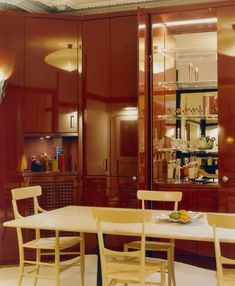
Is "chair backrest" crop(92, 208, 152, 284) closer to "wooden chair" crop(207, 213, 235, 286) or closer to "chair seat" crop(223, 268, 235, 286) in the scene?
"wooden chair" crop(207, 213, 235, 286)

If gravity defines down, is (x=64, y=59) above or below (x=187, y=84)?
above

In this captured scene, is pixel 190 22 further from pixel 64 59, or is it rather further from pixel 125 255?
pixel 125 255

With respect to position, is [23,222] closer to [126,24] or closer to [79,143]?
[79,143]

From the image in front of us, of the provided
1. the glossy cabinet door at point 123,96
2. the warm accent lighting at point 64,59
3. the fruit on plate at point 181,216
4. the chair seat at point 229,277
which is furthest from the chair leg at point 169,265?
the warm accent lighting at point 64,59

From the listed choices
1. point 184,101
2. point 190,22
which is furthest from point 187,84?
point 190,22

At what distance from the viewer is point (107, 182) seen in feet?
16.8

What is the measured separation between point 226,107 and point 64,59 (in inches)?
→ 76.2

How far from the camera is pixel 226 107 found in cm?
460

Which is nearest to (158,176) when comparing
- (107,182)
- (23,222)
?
(107,182)

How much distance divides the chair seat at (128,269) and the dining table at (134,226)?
0.29m

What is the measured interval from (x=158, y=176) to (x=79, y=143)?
0.99 meters

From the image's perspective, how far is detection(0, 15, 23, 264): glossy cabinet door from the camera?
16.1ft

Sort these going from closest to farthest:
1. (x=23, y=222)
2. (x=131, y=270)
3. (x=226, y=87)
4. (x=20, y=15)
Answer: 1. (x=131, y=270)
2. (x=23, y=222)
3. (x=226, y=87)
4. (x=20, y=15)

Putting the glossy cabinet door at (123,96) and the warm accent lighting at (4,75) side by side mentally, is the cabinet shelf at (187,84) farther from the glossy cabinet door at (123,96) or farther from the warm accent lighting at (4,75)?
the warm accent lighting at (4,75)
